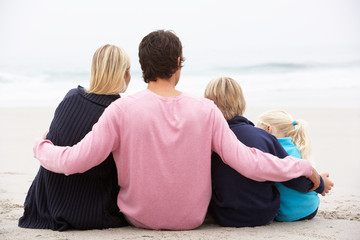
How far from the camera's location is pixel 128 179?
2.59m

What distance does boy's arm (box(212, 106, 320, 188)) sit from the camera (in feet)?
8.41

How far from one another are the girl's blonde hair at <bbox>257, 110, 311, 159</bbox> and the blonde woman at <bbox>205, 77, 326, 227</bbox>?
1.10 feet

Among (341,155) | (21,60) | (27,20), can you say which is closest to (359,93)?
(341,155)

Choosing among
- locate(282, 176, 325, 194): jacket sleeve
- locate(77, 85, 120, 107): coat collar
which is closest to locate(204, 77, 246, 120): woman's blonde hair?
locate(282, 176, 325, 194): jacket sleeve

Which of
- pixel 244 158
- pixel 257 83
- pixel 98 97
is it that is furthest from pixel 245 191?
pixel 257 83

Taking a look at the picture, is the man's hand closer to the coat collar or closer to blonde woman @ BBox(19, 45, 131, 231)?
blonde woman @ BBox(19, 45, 131, 231)

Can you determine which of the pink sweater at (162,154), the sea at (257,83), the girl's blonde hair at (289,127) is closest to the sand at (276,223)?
the pink sweater at (162,154)

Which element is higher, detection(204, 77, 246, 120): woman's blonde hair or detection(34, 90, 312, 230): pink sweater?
detection(204, 77, 246, 120): woman's blonde hair

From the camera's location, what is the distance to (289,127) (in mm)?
3244

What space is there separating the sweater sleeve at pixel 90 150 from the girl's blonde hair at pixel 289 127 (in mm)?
1233

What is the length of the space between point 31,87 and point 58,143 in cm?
1848

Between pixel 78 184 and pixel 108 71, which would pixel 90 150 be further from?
pixel 108 71

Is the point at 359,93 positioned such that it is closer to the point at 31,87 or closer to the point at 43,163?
the point at 31,87

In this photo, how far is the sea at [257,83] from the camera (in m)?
16.3
